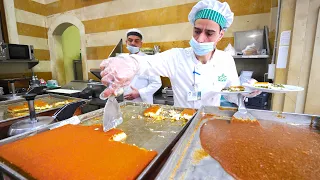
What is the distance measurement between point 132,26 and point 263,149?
350 cm

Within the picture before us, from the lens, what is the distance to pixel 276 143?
2.61 feet

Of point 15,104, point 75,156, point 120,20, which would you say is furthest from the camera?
point 120,20

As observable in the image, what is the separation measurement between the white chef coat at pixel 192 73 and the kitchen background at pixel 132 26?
1093 mm

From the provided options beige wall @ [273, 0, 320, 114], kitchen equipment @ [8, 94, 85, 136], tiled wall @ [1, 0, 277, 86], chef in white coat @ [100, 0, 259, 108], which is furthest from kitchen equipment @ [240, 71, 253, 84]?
kitchen equipment @ [8, 94, 85, 136]

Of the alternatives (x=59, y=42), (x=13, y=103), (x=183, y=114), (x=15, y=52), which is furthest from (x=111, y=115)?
(x=59, y=42)

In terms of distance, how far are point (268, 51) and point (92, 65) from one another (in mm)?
3798

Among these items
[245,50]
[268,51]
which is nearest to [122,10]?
[245,50]

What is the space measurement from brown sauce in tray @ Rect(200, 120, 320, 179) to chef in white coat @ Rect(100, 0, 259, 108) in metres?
0.37

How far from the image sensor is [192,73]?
151 cm

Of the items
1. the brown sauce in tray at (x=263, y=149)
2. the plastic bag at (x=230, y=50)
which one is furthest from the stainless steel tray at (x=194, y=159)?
the plastic bag at (x=230, y=50)

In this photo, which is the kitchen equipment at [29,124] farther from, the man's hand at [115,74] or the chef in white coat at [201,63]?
the chef in white coat at [201,63]

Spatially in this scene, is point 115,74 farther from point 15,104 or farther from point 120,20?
point 120,20

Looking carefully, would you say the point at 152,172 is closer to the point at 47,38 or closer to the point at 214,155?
the point at 214,155

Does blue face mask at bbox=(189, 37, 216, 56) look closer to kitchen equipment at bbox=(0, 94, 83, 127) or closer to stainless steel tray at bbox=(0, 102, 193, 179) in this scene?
stainless steel tray at bbox=(0, 102, 193, 179)
